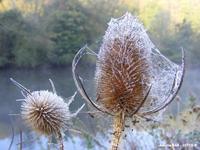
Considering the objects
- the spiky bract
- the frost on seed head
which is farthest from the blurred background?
the frost on seed head

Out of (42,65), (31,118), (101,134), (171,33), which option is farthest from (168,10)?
(31,118)

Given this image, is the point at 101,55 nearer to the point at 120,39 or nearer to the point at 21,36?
the point at 120,39

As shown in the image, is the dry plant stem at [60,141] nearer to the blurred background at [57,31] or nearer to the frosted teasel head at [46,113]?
the frosted teasel head at [46,113]

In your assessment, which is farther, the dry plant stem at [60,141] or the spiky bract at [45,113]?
the spiky bract at [45,113]

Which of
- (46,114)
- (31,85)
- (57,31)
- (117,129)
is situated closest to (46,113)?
(46,114)

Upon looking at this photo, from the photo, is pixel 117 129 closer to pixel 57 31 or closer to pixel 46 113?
pixel 46 113

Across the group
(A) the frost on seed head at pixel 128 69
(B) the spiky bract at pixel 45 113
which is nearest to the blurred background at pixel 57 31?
(B) the spiky bract at pixel 45 113
